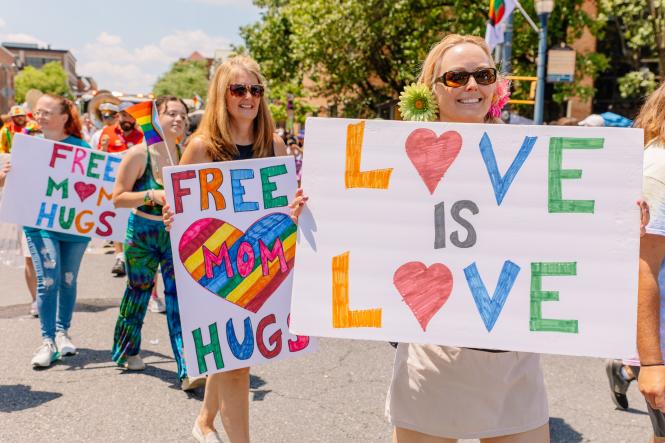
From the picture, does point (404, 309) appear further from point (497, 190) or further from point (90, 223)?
point (90, 223)

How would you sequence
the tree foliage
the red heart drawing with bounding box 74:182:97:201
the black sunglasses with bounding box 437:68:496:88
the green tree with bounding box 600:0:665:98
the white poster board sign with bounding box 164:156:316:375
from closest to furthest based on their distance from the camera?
the black sunglasses with bounding box 437:68:496:88 < the white poster board sign with bounding box 164:156:316:375 < the red heart drawing with bounding box 74:182:97:201 < the green tree with bounding box 600:0:665:98 < the tree foliage

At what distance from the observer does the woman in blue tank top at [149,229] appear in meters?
4.13

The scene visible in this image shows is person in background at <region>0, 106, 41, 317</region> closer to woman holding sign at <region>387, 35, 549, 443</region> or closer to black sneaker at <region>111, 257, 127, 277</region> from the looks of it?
black sneaker at <region>111, 257, 127, 277</region>

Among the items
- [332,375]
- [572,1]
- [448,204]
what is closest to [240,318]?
[448,204]

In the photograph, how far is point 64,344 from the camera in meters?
4.86

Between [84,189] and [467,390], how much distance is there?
420cm

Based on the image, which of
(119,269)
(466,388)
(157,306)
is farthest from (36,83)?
(466,388)

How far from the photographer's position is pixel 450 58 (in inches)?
87.4

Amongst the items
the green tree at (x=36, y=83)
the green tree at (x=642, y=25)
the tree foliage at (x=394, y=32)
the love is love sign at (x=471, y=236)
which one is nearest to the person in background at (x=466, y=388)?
the love is love sign at (x=471, y=236)

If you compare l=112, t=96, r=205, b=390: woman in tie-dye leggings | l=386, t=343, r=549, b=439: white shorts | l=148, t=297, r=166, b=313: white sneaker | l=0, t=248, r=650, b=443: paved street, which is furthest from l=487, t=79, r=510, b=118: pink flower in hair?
l=148, t=297, r=166, b=313: white sneaker

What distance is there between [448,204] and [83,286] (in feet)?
19.8

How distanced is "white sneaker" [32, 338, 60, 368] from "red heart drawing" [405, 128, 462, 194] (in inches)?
137

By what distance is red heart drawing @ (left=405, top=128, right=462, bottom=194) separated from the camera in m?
2.05

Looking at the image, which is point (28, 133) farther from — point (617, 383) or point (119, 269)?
point (617, 383)
